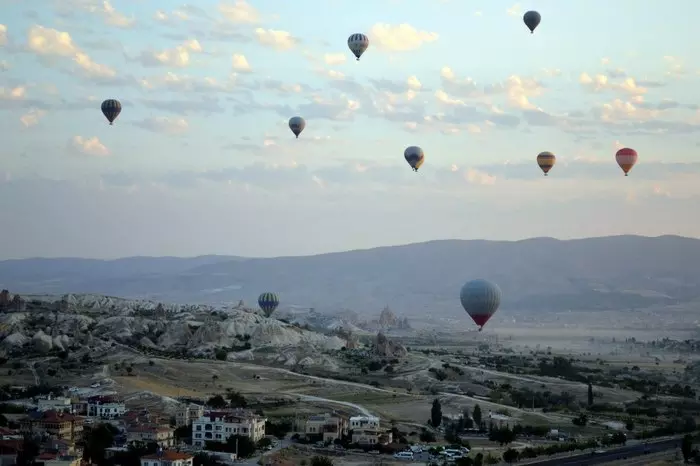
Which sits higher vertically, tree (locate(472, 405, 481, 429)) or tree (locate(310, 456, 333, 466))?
tree (locate(472, 405, 481, 429))

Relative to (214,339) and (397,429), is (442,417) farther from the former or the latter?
(214,339)

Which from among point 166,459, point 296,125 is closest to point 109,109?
point 296,125

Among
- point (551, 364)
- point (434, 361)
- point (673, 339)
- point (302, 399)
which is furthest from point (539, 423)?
point (673, 339)

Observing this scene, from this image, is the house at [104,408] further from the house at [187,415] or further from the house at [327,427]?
the house at [327,427]

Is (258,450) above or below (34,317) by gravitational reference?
below

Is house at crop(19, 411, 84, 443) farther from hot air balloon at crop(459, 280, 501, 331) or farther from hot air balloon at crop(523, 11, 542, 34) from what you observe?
hot air balloon at crop(523, 11, 542, 34)

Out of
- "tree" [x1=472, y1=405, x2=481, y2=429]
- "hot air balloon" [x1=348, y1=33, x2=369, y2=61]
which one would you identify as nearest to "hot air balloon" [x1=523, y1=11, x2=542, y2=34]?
"hot air balloon" [x1=348, y1=33, x2=369, y2=61]

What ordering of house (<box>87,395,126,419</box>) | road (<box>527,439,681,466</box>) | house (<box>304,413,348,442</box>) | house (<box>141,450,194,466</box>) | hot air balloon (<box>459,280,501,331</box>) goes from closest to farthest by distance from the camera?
house (<box>141,450,194,466</box>) → road (<box>527,439,681,466</box>) → house (<box>304,413,348,442</box>) → house (<box>87,395,126,419</box>) → hot air balloon (<box>459,280,501,331</box>)
